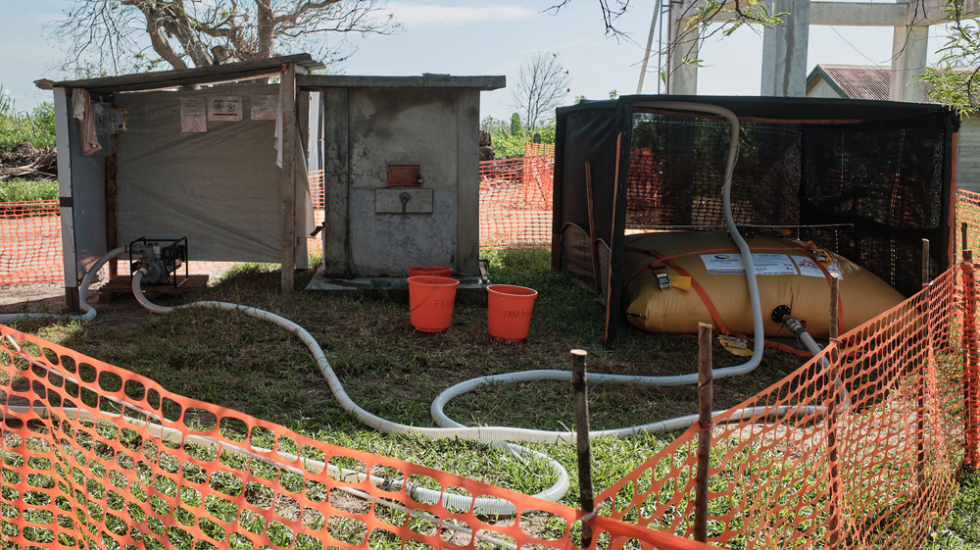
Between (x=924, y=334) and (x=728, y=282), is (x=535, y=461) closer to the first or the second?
(x=924, y=334)

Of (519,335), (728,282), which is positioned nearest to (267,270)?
(519,335)

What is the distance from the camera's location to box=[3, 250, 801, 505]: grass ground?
3625 mm

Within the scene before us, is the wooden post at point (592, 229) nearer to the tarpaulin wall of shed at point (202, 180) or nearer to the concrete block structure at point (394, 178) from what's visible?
the concrete block structure at point (394, 178)

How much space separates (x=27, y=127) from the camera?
22.8 meters

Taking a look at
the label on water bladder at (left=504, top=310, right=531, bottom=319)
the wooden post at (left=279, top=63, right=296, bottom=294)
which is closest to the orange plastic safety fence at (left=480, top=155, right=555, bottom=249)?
the wooden post at (left=279, top=63, right=296, bottom=294)

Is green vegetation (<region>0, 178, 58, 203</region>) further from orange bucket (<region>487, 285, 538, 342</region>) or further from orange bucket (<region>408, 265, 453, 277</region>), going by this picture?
orange bucket (<region>487, 285, 538, 342</region>)

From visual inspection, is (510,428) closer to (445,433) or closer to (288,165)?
(445,433)

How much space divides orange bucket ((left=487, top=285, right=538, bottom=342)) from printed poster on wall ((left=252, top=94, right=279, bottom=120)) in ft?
11.2

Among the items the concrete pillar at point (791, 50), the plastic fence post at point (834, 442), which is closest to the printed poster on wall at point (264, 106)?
the plastic fence post at point (834, 442)

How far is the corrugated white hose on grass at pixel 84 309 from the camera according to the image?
5.90 meters

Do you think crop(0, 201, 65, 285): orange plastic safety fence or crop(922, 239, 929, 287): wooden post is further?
crop(0, 201, 65, 285): orange plastic safety fence

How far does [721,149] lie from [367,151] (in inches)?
146

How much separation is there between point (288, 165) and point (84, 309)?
2.35 meters

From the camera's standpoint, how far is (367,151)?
22.5 ft
